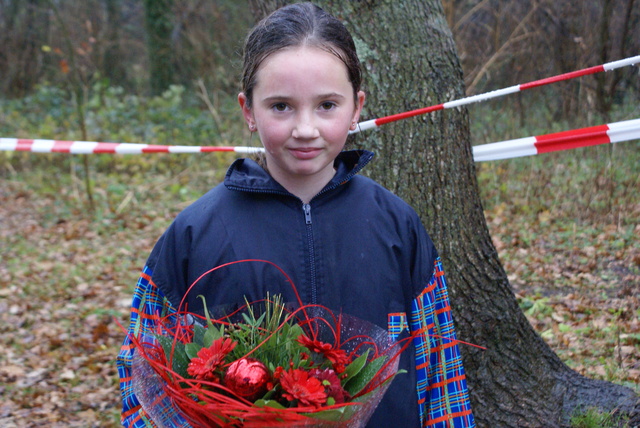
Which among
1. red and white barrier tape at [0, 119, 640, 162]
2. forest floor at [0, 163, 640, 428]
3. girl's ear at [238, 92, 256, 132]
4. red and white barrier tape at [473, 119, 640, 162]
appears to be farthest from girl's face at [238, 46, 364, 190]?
forest floor at [0, 163, 640, 428]

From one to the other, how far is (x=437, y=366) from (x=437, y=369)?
1 cm

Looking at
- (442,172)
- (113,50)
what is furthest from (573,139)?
(113,50)

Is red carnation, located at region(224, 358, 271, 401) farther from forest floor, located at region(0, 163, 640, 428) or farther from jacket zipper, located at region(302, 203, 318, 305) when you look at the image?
forest floor, located at region(0, 163, 640, 428)

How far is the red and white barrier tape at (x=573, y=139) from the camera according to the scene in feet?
11.3

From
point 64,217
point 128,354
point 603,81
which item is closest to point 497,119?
point 603,81

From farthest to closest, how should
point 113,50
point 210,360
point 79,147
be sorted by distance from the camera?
point 113,50 < point 79,147 < point 210,360

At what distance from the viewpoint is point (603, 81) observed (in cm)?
806

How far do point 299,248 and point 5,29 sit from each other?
16.0m

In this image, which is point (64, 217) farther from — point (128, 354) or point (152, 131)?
point (128, 354)

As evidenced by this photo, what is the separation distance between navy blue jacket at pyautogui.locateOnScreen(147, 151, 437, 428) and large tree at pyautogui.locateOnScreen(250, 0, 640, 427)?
98cm

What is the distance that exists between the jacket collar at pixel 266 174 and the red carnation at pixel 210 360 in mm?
641

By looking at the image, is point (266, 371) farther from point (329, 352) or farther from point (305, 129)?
point (305, 129)

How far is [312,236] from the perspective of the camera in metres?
1.94

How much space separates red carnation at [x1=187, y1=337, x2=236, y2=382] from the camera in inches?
53.4
